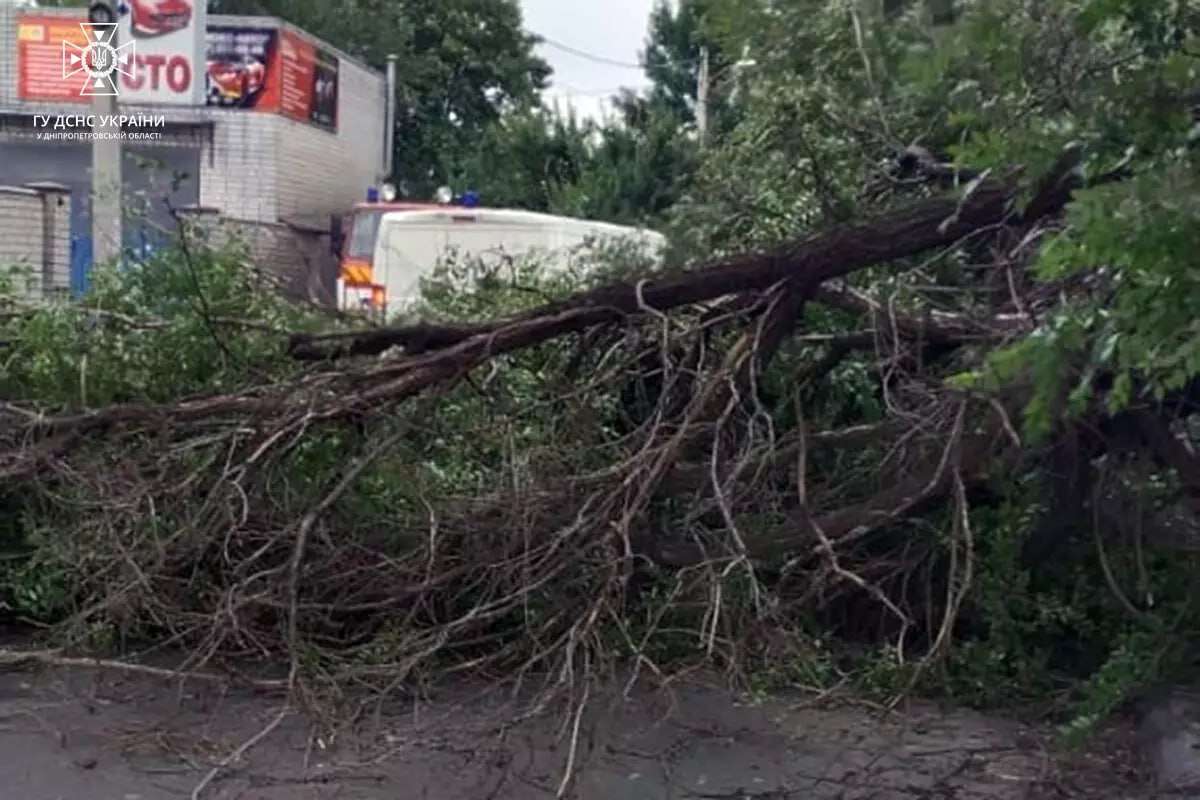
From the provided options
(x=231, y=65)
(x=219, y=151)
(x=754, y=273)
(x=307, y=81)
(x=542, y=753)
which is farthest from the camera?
(x=307, y=81)

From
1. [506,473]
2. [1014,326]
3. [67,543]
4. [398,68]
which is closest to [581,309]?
[506,473]

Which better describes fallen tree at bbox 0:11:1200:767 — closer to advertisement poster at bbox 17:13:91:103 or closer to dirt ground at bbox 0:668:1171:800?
dirt ground at bbox 0:668:1171:800

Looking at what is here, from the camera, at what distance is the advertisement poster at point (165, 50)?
51.6 ft

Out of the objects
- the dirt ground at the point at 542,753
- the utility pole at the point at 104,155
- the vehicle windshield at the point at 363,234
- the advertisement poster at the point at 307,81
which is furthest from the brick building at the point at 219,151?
the dirt ground at the point at 542,753

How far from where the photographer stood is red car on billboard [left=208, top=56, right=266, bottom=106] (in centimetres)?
2441

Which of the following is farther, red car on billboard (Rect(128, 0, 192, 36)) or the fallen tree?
red car on billboard (Rect(128, 0, 192, 36))

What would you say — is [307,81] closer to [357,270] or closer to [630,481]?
[357,270]

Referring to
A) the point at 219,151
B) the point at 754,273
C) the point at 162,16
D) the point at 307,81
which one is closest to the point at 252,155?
the point at 219,151

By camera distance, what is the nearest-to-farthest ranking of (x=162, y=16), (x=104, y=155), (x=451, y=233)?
(x=104, y=155), (x=451, y=233), (x=162, y=16)

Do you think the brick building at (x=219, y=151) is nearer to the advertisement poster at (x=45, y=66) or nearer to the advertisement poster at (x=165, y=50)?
the advertisement poster at (x=45, y=66)

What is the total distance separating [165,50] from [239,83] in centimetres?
656

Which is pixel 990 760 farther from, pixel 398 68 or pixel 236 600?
pixel 398 68

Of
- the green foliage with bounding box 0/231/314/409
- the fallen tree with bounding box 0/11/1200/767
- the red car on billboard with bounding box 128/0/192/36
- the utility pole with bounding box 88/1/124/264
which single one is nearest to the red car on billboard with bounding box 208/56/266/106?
the red car on billboard with bounding box 128/0/192/36

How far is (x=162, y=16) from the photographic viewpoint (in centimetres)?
1609
